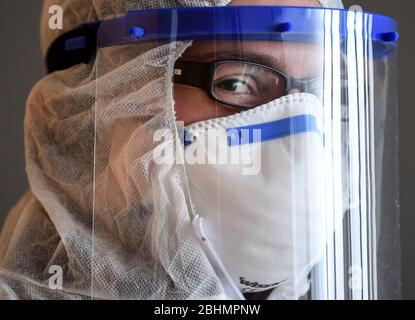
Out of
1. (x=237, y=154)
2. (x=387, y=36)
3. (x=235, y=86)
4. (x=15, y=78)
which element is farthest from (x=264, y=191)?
(x=15, y=78)

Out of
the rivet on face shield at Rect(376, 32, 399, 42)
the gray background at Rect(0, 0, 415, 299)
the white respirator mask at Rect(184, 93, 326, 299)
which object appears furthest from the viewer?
the gray background at Rect(0, 0, 415, 299)

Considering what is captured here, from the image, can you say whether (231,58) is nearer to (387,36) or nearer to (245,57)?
(245,57)

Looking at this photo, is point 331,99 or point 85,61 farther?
point 85,61

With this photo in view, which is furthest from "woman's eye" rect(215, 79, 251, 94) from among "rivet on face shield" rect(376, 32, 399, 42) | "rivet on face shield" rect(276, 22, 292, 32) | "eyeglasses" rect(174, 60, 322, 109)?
"rivet on face shield" rect(376, 32, 399, 42)

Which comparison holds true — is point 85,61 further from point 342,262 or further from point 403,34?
point 403,34

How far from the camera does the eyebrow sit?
1100 mm

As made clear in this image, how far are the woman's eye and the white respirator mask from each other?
0.05 meters

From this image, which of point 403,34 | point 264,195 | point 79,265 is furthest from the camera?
point 403,34

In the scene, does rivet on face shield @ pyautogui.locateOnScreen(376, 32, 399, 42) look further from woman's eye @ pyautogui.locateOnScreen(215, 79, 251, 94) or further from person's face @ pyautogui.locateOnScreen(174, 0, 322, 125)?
woman's eye @ pyautogui.locateOnScreen(215, 79, 251, 94)

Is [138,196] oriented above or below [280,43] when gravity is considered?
below

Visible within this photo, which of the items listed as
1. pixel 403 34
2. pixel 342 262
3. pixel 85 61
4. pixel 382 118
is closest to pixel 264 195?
pixel 342 262

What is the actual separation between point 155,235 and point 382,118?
1.65ft

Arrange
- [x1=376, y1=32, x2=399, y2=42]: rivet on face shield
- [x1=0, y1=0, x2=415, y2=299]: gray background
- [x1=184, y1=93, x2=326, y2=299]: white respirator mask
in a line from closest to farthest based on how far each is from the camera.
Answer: [x1=184, y1=93, x2=326, y2=299]: white respirator mask
[x1=376, y1=32, x2=399, y2=42]: rivet on face shield
[x1=0, y1=0, x2=415, y2=299]: gray background

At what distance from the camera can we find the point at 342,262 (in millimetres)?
1111
